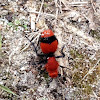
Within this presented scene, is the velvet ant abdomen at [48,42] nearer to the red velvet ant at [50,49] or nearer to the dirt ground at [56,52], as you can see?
the red velvet ant at [50,49]

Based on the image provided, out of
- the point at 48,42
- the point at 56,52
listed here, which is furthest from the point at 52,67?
the point at 48,42

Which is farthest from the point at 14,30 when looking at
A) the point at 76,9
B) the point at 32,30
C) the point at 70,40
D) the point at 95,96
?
the point at 95,96

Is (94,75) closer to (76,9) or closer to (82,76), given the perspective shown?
(82,76)

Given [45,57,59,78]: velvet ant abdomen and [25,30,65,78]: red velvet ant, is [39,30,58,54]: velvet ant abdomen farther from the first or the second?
[45,57,59,78]: velvet ant abdomen

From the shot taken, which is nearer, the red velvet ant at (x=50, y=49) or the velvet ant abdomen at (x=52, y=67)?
the red velvet ant at (x=50, y=49)

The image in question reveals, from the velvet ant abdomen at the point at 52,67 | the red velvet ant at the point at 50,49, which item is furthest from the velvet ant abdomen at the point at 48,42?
the velvet ant abdomen at the point at 52,67

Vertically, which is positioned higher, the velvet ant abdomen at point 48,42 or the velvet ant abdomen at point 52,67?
the velvet ant abdomen at point 48,42

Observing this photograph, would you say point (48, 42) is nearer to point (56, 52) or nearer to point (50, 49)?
point (50, 49)

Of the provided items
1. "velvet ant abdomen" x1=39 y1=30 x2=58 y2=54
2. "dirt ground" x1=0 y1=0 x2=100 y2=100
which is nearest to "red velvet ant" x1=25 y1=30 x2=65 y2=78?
"velvet ant abdomen" x1=39 y1=30 x2=58 y2=54
